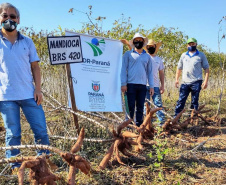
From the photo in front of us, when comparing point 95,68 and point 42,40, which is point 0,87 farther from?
point 42,40

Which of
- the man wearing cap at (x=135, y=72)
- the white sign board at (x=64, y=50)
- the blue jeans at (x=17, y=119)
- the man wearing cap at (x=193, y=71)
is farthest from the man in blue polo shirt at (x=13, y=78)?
the man wearing cap at (x=193, y=71)

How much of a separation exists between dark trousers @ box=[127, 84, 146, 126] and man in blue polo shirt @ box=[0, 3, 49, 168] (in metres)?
1.86

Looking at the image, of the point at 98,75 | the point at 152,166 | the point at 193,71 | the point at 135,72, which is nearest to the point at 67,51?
the point at 98,75

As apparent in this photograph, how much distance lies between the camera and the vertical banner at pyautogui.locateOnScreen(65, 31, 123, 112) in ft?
11.2

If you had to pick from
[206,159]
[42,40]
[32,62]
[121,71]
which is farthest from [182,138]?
[42,40]

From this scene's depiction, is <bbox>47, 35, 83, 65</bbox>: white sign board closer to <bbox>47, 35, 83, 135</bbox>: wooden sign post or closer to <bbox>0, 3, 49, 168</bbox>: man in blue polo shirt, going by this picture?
<bbox>47, 35, 83, 135</bbox>: wooden sign post

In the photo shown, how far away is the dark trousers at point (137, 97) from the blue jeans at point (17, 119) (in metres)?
1.81

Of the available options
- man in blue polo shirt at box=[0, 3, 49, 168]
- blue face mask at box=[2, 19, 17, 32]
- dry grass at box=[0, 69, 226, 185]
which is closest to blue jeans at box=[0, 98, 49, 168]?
man in blue polo shirt at box=[0, 3, 49, 168]

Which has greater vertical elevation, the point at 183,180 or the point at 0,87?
the point at 0,87

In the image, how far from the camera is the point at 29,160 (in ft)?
5.86

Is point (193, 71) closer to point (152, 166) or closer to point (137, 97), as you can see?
point (137, 97)

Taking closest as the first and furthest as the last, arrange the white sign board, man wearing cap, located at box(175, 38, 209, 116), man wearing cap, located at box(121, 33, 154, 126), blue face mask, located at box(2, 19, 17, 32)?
blue face mask, located at box(2, 19, 17, 32), the white sign board, man wearing cap, located at box(121, 33, 154, 126), man wearing cap, located at box(175, 38, 209, 116)

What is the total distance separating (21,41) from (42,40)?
12.9ft

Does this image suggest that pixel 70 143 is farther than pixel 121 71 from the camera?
No
